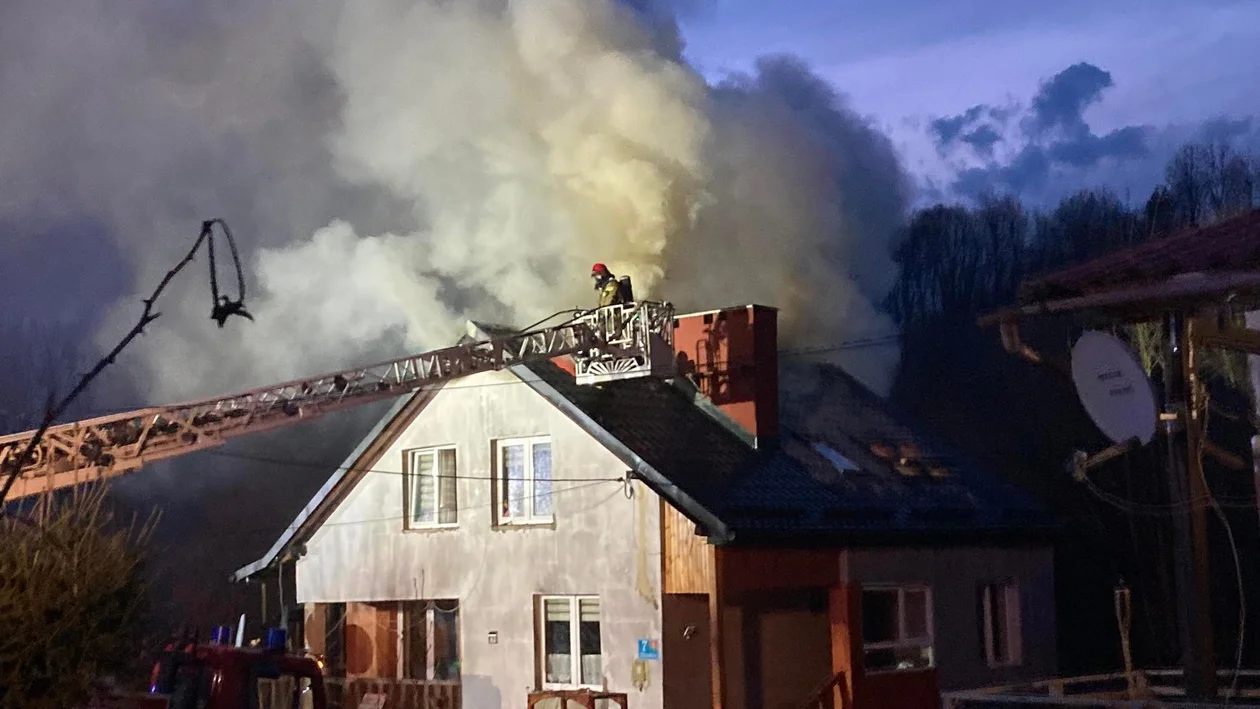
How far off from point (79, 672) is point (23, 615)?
1.81 ft

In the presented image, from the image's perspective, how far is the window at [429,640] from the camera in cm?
1791

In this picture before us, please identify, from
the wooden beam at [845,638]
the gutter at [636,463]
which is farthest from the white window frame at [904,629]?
the gutter at [636,463]

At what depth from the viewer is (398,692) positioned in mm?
18203

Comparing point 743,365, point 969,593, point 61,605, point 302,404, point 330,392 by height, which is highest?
point 743,365

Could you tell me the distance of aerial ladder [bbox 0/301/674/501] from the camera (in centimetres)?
1497

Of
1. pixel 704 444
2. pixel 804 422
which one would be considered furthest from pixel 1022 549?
pixel 704 444

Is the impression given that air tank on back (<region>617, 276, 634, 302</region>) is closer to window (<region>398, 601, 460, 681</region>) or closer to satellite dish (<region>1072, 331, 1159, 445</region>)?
window (<region>398, 601, 460, 681</region>)

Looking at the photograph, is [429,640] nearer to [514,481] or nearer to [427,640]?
[427,640]

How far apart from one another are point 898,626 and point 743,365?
13.5ft

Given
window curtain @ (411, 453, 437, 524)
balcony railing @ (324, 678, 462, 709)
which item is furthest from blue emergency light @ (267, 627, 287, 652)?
window curtain @ (411, 453, 437, 524)

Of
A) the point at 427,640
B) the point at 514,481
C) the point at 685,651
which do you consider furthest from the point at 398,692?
the point at 685,651

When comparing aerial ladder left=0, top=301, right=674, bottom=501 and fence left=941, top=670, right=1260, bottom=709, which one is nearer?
fence left=941, top=670, right=1260, bottom=709

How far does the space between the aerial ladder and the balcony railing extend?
13.5 ft

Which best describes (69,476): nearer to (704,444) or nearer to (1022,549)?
(704,444)
